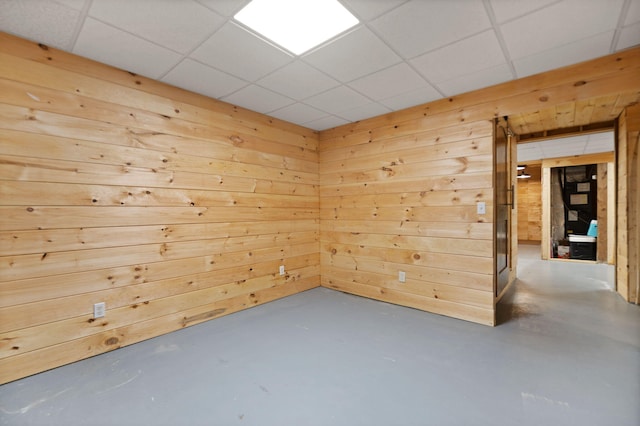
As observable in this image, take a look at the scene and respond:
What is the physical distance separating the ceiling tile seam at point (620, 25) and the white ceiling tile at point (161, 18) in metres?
2.47

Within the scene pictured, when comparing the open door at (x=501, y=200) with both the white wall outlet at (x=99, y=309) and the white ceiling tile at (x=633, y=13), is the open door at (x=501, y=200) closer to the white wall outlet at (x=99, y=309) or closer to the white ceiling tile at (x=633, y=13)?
the white ceiling tile at (x=633, y=13)

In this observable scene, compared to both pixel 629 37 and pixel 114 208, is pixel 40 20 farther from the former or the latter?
pixel 629 37

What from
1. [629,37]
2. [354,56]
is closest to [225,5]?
[354,56]

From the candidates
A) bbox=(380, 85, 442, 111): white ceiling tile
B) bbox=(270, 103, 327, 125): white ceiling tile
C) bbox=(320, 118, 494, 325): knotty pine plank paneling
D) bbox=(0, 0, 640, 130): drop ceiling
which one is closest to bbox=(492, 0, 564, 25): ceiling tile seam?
bbox=(0, 0, 640, 130): drop ceiling

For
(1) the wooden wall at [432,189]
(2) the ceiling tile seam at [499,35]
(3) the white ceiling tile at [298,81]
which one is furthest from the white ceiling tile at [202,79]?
(2) the ceiling tile seam at [499,35]

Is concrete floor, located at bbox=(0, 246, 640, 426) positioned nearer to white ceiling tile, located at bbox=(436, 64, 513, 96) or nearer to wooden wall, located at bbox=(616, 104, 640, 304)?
wooden wall, located at bbox=(616, 104, 640, 304)

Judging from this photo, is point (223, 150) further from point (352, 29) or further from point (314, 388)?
point (314, 388)

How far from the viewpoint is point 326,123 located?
3.89 m

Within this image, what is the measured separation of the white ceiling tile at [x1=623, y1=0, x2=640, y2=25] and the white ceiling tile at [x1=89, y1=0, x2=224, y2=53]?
251cm

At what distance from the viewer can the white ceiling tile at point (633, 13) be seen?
1.65m

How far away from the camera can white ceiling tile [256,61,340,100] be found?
2.40m

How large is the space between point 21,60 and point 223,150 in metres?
1.60

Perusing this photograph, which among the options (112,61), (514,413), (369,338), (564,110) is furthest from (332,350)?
(564,110)

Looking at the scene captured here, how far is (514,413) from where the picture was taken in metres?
1.58
